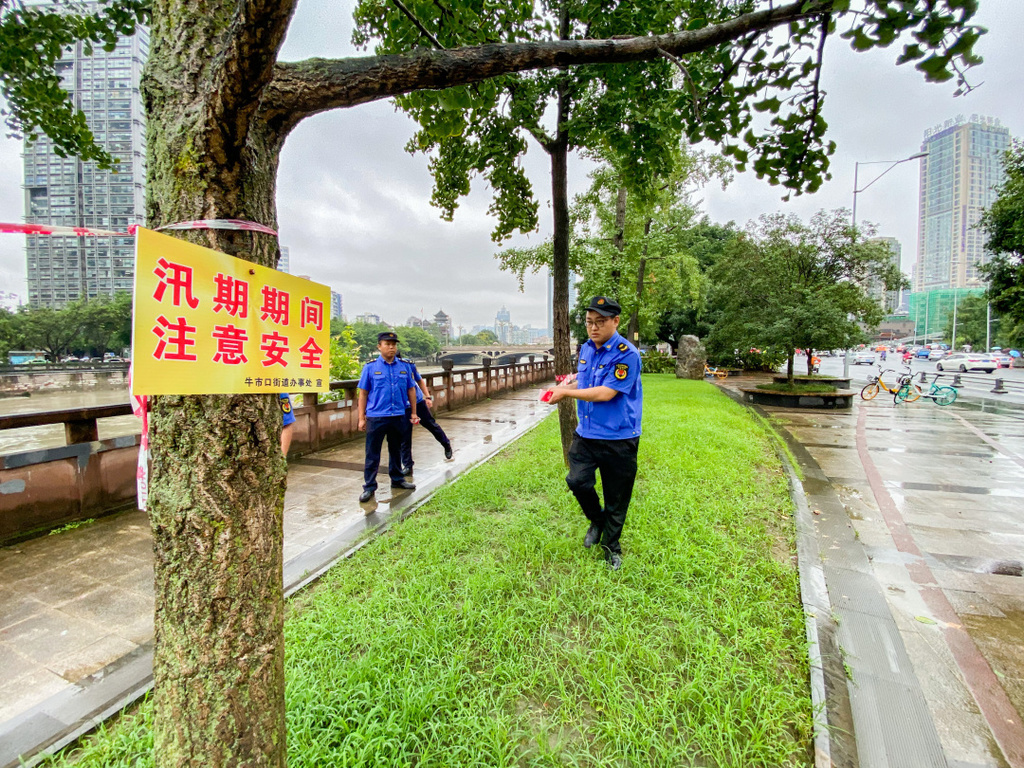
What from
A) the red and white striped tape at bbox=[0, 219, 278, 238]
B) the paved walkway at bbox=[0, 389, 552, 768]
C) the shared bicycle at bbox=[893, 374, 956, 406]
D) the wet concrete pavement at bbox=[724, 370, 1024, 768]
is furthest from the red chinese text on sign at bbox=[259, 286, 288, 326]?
the shared bicycle at bbox=[893, 374, 956, 406]

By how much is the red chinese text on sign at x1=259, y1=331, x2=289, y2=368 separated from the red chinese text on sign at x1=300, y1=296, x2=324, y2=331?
0.08 metres

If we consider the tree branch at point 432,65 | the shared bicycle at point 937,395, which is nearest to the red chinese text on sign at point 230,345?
the tree branch at point 432,65

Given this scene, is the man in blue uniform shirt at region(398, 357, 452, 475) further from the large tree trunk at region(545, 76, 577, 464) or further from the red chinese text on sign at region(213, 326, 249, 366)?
the red chinese text on sign at region(213, 326, 249, 366)

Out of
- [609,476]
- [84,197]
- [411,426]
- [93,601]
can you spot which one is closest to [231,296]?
[609,476]

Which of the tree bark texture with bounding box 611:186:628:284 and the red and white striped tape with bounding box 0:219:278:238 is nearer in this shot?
the red and white striped tape with bounding box 0:219:278:238

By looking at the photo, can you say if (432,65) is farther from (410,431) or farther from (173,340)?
(410,431)

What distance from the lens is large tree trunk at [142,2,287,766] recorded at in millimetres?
1117

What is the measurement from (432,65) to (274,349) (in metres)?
0.95

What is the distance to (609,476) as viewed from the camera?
318 centimetres

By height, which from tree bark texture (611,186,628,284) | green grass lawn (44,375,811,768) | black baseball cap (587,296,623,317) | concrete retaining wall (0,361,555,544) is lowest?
green grass lawn (44,375,811,768)

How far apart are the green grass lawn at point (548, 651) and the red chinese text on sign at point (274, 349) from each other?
1.46 metres

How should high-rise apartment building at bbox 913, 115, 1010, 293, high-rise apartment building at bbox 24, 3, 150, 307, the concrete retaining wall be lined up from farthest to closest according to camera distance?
high-rise apartment building at bbox 913, 115, 1010, 293 < high-rise apartment building at bbox 24, 3, 150, 307 < the concrete retaining wall

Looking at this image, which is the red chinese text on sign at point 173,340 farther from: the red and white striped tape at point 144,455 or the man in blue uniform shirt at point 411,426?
the man in blue uniform shirt at point 411,426

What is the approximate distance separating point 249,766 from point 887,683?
2.86 meters
